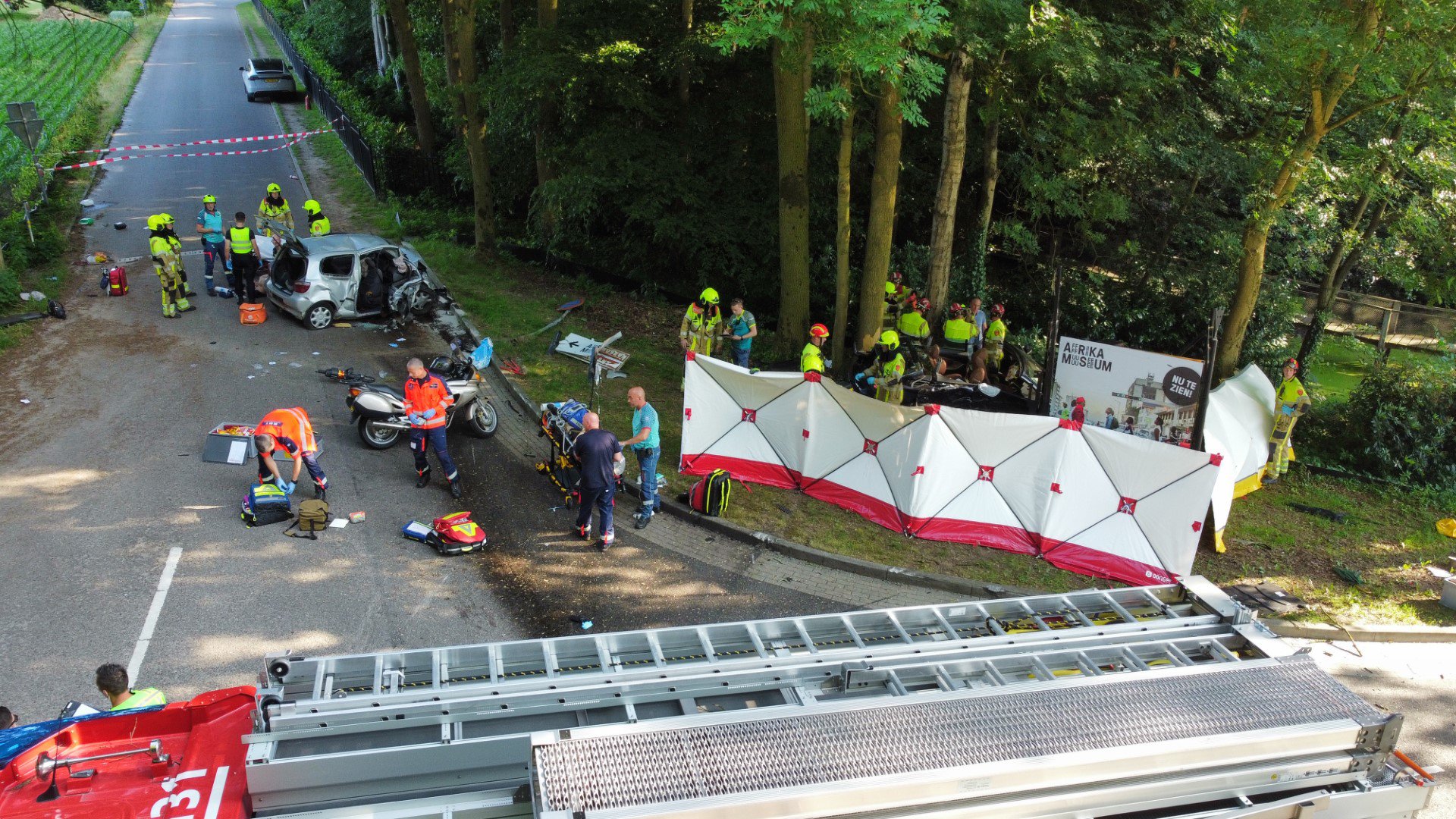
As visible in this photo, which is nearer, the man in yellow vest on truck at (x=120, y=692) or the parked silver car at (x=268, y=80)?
the man in yellow vest on truck at (x=120, y=692)

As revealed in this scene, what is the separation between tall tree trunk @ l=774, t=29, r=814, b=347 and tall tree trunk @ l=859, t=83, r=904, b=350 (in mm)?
1133

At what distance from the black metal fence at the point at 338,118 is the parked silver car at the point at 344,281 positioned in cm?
815

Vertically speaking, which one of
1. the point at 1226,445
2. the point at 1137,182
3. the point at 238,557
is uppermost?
the point at 1137,182

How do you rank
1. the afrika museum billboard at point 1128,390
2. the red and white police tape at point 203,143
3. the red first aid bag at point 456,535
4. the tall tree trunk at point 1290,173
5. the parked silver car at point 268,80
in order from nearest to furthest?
1. the red first aid bag at point 456,535
2. the afrika museum billboard at point 1128,390
3. the tall tree trunk at point 1290,173
4. the red and white police tape at point 203,143
5. the parked silver car at point 268,80

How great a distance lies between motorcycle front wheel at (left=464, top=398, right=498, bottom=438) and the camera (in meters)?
12.4

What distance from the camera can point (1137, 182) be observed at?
1794 centimetres

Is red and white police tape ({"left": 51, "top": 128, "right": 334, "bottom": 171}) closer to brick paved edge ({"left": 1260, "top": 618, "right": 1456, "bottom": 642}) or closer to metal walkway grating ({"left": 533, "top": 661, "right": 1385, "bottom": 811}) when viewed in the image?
metal walkway grating ({"left": 533, "top": 661, "right": 1385, "bottom": 811})

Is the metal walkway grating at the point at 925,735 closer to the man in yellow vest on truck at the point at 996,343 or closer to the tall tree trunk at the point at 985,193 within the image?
the man in yellow vest on truck at the point at 996,343

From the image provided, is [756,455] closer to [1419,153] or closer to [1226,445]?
[1226,445]

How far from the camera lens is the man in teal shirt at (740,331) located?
1377 centimetres

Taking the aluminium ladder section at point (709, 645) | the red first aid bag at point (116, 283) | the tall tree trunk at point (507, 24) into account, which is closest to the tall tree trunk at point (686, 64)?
the tall tree trunk at point (507, 24)

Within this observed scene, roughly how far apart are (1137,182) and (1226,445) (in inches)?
312

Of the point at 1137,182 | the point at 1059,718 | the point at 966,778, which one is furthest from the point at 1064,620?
the point at 1137,182

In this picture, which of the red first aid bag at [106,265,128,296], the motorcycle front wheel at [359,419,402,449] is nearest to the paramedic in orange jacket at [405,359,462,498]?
the motorcycle front wheel at [359,419,402,449]
